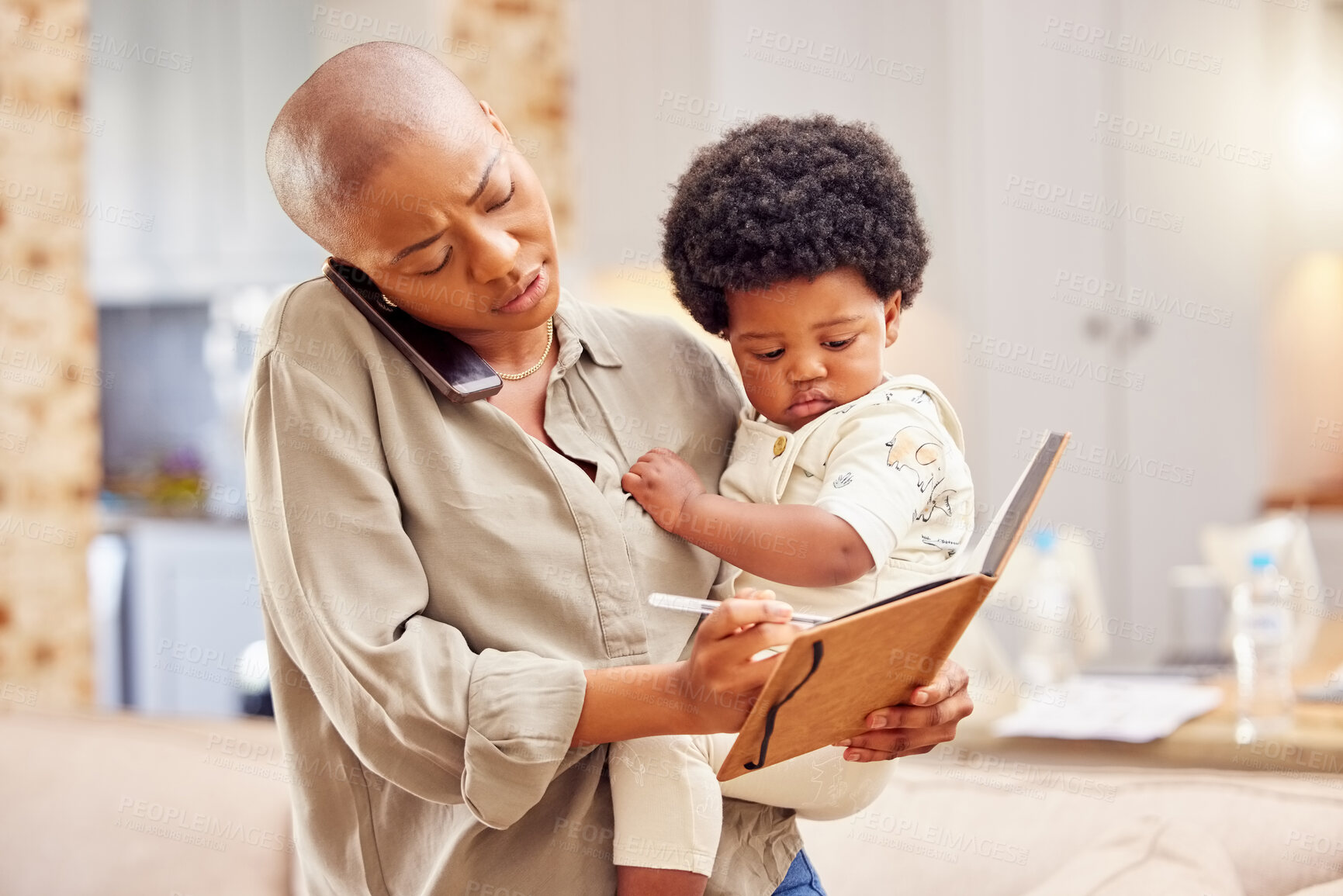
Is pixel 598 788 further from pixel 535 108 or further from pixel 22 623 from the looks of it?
pixel 535 108

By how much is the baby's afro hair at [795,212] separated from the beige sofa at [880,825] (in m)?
0.85

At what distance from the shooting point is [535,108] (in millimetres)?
4250

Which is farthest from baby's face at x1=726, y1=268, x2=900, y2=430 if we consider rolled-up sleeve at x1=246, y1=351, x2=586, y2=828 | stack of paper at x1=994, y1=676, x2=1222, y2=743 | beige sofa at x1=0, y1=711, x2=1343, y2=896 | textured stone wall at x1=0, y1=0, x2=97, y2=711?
textured stone wall at x1=0, y1=0, x2=97, y2=711

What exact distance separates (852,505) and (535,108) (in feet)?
11.5

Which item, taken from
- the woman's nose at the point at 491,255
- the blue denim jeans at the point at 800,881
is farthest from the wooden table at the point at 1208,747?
A: the woman's nose at the point at 491,255

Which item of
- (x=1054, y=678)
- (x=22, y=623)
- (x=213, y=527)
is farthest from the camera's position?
(x=213, y=527)

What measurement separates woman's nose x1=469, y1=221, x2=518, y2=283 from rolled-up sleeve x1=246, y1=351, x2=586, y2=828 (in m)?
0.16

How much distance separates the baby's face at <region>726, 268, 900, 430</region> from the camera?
1133 millimetres

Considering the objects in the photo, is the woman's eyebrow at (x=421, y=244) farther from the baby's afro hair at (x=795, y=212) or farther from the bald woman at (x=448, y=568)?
the baby's afro hair at (x=795, y=212)

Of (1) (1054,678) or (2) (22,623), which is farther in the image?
(2) (22,623)

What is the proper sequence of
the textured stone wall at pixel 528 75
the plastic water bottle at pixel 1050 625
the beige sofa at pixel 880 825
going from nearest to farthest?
1. the beige sofa at pixel 880 825
2. the plastic water bottle at pixel 1050 625
3. the textured stone wall at pixel 528 75

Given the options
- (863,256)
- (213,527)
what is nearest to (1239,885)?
(863,256)

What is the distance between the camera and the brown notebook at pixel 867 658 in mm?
819

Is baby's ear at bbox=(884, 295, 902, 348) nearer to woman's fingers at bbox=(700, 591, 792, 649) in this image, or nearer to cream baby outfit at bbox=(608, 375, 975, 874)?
cream baby outfit at bbox=(608, 375, 975, 874)
